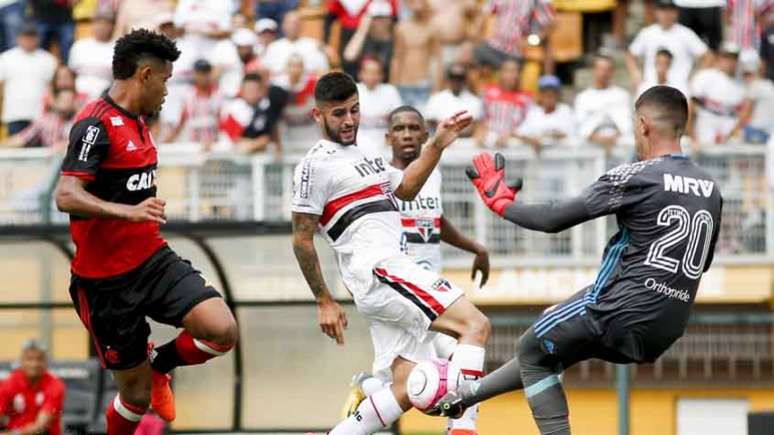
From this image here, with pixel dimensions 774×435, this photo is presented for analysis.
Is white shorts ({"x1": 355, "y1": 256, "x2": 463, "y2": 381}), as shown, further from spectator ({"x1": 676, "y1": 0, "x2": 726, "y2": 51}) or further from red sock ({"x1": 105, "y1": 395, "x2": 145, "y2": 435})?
spectator ({"x1": 676, "y1": 0, "x2": 726, "y2": 51})

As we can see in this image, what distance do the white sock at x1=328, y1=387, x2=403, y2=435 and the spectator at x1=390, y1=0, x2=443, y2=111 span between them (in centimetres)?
876

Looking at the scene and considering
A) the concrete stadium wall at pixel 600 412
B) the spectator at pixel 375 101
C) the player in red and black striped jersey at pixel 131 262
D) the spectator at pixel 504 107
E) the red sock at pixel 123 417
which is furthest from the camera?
the spectator at pixel 504 107

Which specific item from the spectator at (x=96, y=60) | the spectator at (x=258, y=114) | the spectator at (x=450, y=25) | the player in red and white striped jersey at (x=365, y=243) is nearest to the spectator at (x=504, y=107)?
the spectator at (x=450, y=25)

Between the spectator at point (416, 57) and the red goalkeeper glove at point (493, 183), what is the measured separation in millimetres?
9430

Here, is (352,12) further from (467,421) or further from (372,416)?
(372,416)

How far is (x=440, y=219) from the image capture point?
11.5 m

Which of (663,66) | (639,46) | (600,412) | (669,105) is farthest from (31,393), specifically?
(639,46)

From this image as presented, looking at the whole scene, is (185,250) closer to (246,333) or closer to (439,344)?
(246,333)

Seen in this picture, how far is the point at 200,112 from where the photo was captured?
1819 cm

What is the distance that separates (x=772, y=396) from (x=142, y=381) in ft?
27.7

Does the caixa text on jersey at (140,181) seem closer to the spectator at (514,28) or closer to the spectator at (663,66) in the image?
the spectator at (663,66)

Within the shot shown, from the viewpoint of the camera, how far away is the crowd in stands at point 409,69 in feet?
58.1

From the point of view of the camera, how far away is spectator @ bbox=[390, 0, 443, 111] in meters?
18.4

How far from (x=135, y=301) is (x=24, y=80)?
9590 mm
